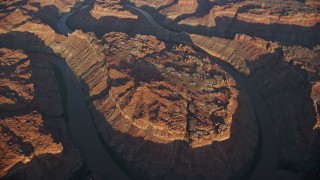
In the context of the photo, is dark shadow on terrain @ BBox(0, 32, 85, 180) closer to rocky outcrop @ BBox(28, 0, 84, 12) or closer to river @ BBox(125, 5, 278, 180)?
river @ BBox(125, 5, 278, 180)

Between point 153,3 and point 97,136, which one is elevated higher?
point 97,136

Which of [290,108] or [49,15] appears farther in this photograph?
[49,15]

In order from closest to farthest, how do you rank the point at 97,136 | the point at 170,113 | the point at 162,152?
the point at 162,152
the point at 170,113
the point at 97,136

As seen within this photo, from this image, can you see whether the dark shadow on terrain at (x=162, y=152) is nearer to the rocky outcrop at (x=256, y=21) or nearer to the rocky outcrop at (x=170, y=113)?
the rocky outcrop at (x=170, y=113)

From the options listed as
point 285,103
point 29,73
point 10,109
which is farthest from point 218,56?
point 10,109

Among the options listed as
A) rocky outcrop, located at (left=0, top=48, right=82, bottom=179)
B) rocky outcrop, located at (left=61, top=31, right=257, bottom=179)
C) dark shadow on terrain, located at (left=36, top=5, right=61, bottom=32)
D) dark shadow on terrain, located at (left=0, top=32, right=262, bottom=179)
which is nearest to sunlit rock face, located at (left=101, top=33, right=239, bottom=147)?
rocky outcrop, located at (left=61, top=31, right=257, bottom=179)

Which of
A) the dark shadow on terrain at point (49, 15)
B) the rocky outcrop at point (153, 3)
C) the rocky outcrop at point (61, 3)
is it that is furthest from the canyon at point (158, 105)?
the rocky outcrop at point (153, 3)

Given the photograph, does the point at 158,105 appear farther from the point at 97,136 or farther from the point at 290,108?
the point at 290,108

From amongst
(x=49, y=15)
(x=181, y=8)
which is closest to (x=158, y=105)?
(x=181, y=8)
